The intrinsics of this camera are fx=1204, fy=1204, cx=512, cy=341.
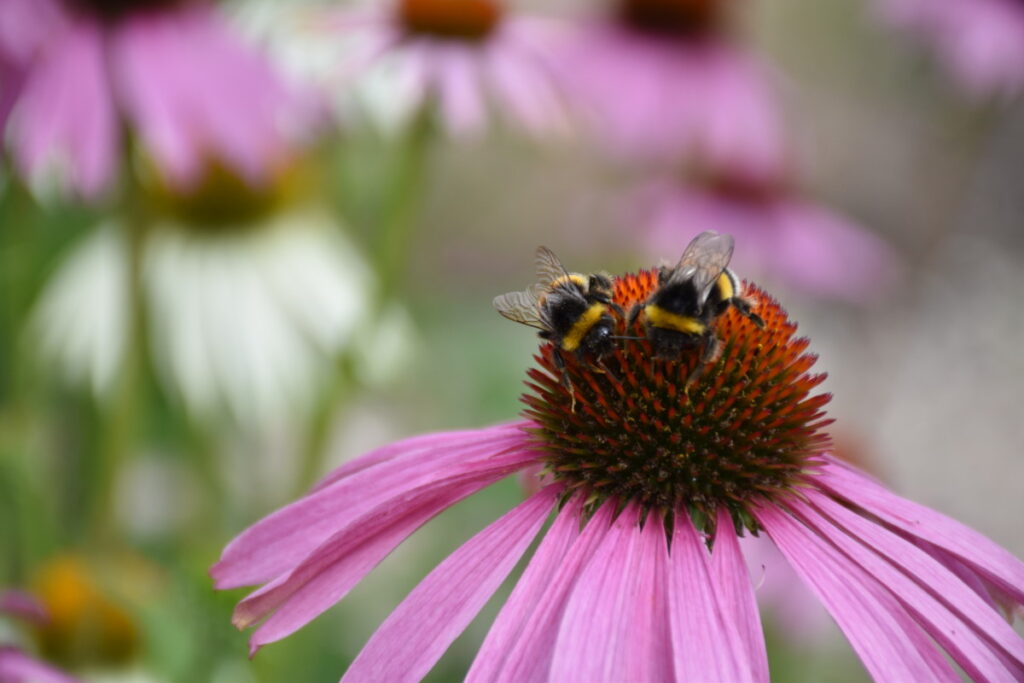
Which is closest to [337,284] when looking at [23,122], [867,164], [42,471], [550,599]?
[42,471]

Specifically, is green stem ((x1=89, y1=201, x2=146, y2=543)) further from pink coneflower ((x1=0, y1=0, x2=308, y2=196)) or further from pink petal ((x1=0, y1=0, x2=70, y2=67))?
pink petal ((x1=0, y1=0, x2=70, y2=67))

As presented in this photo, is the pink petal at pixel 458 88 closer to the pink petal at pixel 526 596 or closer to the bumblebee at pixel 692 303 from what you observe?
the bumblebee at pixel 692 303

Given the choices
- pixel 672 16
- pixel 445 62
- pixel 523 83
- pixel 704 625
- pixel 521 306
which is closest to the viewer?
pixel 704 625

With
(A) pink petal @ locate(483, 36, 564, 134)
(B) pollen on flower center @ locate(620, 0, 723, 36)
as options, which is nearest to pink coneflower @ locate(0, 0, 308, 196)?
(A) pink petal @ locate(483, 36, 564, 134)

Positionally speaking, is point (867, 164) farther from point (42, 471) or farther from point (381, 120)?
point (42, 471)

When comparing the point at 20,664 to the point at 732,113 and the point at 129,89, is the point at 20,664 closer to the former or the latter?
the point at 129,89

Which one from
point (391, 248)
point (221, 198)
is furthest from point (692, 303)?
point (221, 198)

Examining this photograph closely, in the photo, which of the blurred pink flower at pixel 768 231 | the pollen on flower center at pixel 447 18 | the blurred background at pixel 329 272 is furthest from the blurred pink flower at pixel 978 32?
the pollen on flower center at pixel 447 18
